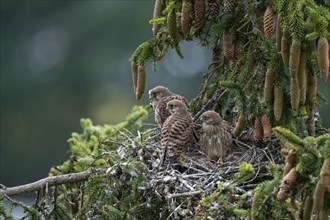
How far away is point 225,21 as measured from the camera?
23.6ft

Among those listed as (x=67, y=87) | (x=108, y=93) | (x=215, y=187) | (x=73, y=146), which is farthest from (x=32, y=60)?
(x=215, y=187)

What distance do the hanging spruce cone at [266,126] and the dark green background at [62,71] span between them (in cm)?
1785

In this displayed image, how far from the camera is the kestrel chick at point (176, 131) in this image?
302 inches

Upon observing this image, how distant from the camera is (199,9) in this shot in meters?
6.96

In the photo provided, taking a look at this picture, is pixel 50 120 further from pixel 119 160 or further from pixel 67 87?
pixel 119 160

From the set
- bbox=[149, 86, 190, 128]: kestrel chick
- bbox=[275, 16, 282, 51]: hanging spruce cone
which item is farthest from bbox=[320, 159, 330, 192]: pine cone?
bbox=[149, 86, 190, 128]: kestrel chick

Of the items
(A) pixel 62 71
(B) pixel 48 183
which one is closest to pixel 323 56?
(B) pixel 48 183

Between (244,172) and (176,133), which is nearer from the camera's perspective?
(244,172)

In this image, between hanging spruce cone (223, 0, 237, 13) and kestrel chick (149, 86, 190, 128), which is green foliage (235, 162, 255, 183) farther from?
kestrel chick (149, 86, 190, 128)

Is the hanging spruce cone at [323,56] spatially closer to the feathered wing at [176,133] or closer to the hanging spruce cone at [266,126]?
the hanging spruce cone at [266,126]

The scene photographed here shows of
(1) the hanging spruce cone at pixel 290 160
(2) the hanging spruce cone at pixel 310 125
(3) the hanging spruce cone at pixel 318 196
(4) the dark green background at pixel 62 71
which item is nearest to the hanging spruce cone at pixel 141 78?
(2) the hanging spruce cone at pixel 310 125

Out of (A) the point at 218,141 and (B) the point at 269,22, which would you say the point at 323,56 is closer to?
(B) the point at 269,22

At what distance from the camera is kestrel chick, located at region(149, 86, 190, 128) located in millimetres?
8617

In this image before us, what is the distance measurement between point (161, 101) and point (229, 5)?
1960 millimetres
